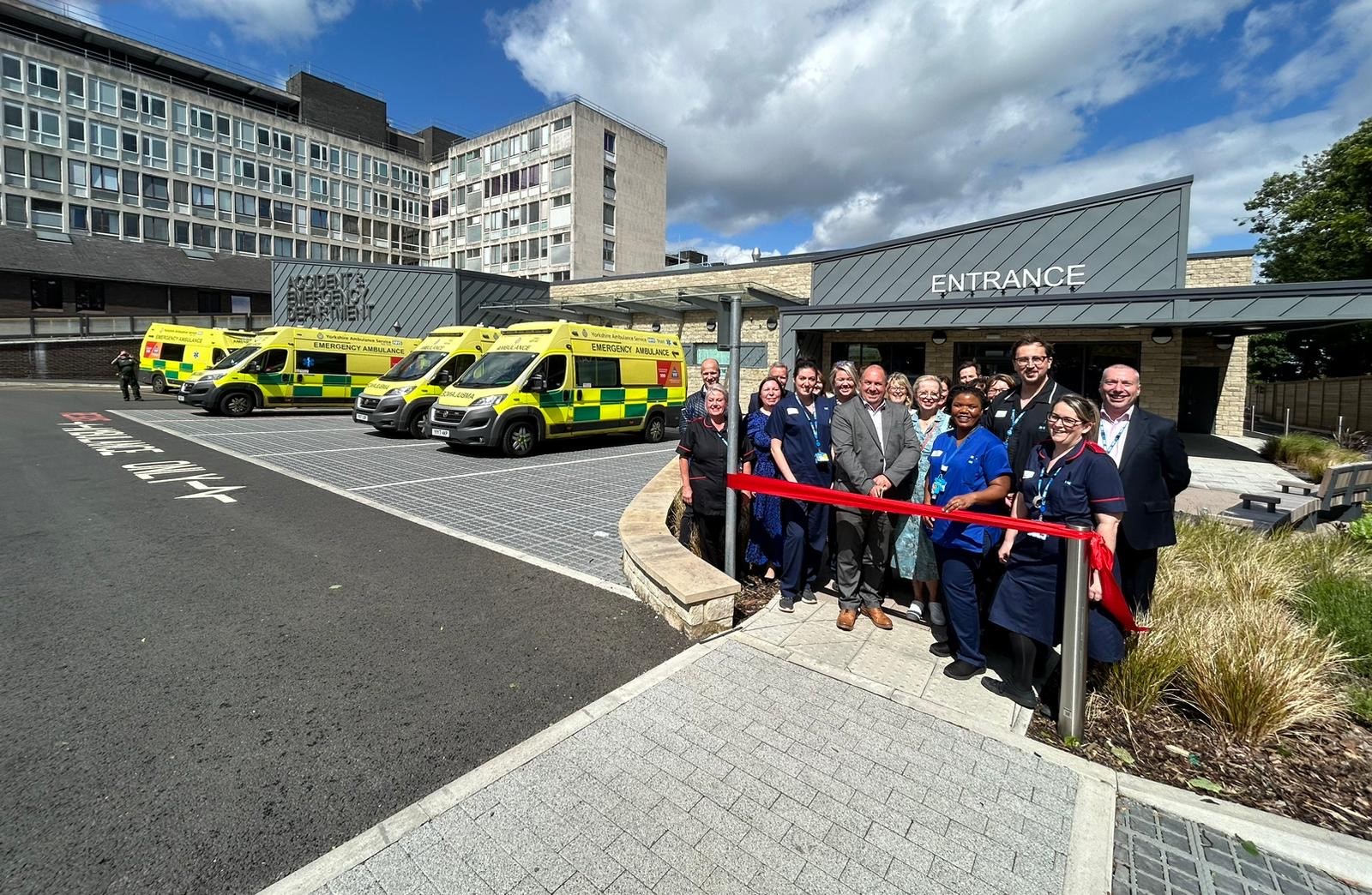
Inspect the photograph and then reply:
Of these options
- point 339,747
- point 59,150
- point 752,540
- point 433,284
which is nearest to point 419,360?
point 433,284

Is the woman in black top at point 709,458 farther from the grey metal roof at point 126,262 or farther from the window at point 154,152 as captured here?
the window at point 154,152

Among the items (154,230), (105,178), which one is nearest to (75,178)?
(105,178)

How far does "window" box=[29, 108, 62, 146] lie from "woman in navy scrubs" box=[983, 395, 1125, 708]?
62.2 meters

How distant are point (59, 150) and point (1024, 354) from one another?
61.7 metres

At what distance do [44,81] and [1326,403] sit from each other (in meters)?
72.9

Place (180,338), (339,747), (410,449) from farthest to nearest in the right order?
(180,338), (410,449), (339,747)

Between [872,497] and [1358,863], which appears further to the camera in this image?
[872,497]

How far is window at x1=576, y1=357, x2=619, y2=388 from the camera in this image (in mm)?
12484

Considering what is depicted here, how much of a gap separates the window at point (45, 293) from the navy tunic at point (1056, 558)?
49.7m

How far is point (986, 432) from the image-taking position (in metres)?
3.66

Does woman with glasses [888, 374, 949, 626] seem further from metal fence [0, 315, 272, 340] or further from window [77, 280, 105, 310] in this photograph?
window [77, 280, 105, 310]

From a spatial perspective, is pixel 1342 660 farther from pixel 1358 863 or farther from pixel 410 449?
pixel 410 449

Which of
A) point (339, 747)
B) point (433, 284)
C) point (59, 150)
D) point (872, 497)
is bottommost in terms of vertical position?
point (339, 747)

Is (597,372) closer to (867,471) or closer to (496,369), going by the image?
(496,369)
